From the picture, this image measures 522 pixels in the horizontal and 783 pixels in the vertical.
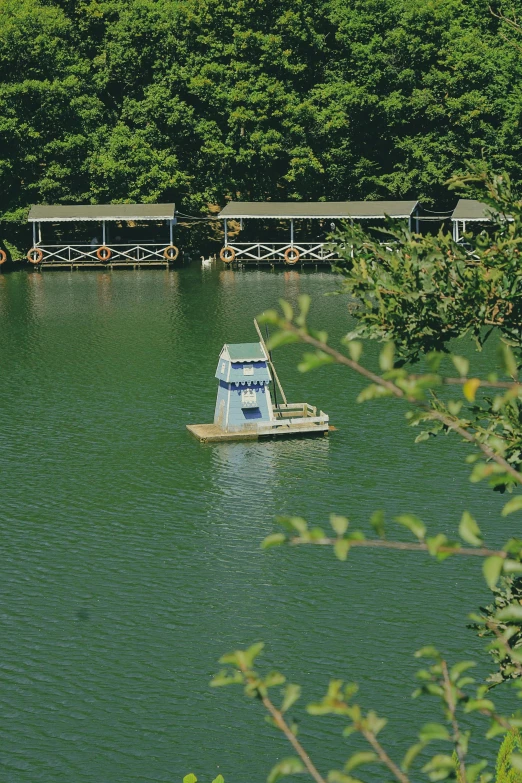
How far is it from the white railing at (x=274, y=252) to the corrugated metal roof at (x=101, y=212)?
4612 millimetres

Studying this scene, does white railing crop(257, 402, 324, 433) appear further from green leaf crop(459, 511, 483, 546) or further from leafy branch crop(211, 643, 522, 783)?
green leaf crop(459, 511, 483, 546)

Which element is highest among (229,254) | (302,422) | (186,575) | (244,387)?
(229,254)

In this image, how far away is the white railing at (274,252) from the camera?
7106 centimetres

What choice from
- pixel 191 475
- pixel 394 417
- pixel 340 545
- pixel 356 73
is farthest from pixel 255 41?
pixel 340 545

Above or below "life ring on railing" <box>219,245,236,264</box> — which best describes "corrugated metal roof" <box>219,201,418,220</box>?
above

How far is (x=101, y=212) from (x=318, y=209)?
11699 mm

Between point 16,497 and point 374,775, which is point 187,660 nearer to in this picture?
point 374,775

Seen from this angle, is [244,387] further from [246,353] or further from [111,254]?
[111,254]

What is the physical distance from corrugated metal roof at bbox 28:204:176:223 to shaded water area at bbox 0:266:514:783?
2829cm

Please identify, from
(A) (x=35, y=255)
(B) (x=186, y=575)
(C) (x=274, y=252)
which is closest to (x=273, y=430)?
(B) (x=186, y=575)

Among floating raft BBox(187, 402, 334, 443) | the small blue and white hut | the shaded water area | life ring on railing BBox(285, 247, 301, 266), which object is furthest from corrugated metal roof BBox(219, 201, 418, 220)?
floating raft BBox(187, 402, 334, 443)

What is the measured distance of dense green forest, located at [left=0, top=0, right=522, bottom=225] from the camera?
7069cm

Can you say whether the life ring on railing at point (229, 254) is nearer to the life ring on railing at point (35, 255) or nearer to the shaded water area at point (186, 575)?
the life ring on railing at point (35, 255)

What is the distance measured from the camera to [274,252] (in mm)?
71250
